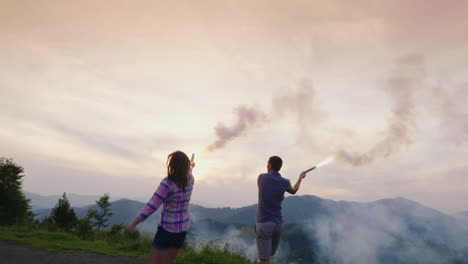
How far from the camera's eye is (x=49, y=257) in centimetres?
Result: 897

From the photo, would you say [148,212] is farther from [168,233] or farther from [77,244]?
[77,244]

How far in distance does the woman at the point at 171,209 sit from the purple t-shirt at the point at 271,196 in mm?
2349

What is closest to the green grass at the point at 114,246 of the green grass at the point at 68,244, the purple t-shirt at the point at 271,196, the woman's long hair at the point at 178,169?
the green grass at the point at 68,244

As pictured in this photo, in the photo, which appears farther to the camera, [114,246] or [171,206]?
[114,246]

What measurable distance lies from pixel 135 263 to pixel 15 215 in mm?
23297

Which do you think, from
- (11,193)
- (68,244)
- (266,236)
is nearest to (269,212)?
(266,236)

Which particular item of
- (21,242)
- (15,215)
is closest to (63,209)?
(15,215)

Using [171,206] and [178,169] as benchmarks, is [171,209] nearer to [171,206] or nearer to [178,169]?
[171,206]

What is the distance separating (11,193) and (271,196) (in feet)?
92.8

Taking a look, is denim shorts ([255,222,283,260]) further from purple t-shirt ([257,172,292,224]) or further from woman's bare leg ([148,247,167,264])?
woman's bare leg ([148,247,167,264])

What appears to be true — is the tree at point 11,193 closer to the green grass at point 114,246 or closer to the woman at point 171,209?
the green grass at point 114,246

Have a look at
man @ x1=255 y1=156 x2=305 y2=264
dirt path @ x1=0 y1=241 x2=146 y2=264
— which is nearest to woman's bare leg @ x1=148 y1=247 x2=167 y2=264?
man @ x1=255 y1=156 x2=305 y2=264

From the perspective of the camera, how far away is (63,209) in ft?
125

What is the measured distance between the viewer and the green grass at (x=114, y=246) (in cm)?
925
